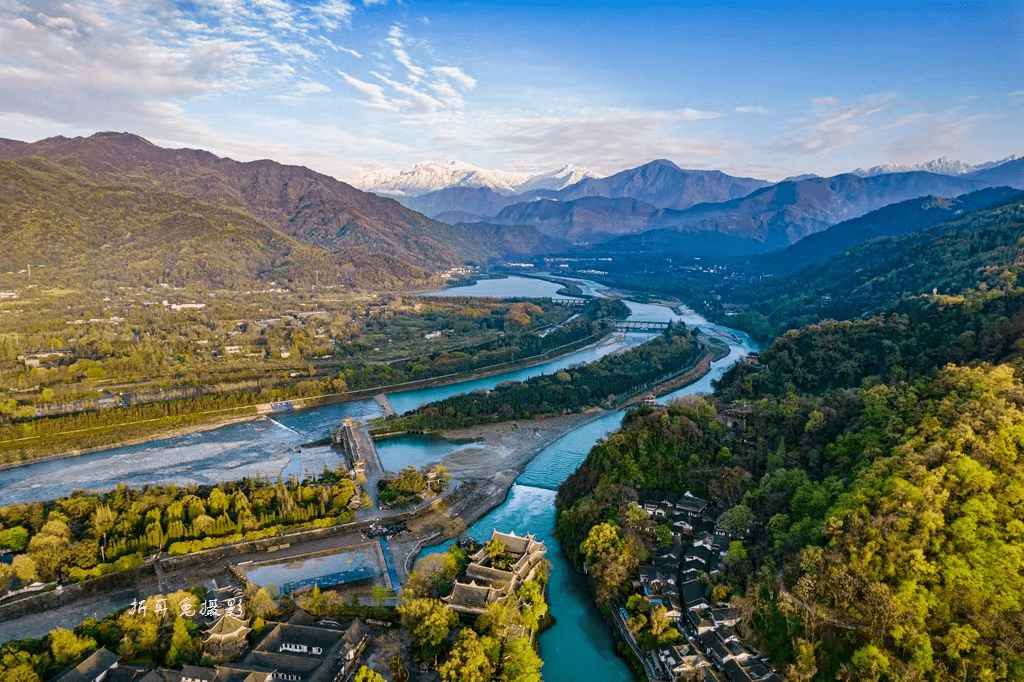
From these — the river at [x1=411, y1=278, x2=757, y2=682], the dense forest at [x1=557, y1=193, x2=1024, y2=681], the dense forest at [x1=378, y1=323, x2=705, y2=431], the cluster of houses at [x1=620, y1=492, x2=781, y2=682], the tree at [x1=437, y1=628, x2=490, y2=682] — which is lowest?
the river at [x1=411, y1=278, x2=757, y2=682]

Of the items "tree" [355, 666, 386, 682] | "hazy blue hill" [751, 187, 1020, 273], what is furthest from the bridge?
"tree" [355, 666, 386, 682]

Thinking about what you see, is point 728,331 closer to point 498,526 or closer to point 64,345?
point 498,526

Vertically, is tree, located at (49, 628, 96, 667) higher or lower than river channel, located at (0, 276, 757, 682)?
higher

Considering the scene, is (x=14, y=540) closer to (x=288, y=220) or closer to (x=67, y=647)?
(x=67, y=647)

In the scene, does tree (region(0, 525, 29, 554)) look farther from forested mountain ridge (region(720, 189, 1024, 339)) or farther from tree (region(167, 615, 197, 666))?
forested mountain ridge (region(720, 189, 1024, 339))

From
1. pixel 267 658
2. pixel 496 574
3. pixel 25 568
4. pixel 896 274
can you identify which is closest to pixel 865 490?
pixel 496 574

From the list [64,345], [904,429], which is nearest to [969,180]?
[904,429]
